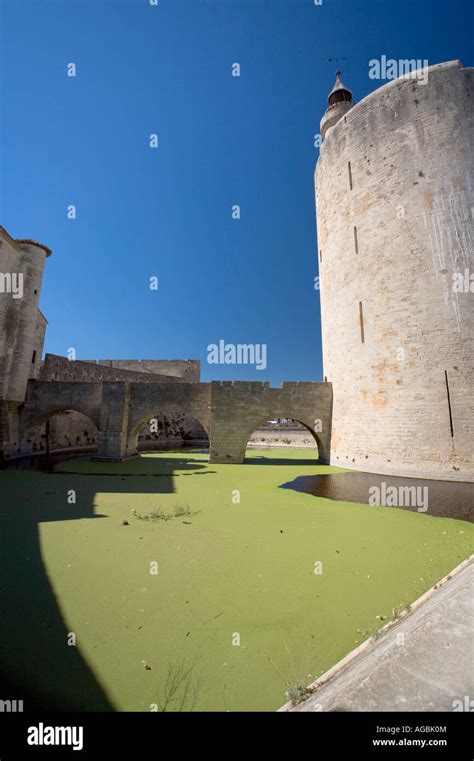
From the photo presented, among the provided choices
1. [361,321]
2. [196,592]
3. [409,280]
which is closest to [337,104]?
[409,280]

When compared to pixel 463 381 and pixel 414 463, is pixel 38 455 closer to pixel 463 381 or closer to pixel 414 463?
pixel 414 463

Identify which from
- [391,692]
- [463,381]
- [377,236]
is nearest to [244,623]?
[391,692]

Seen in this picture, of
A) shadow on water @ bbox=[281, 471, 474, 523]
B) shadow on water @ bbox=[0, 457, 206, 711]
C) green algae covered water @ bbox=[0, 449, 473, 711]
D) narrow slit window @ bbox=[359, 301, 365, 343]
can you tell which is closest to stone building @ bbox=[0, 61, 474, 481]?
narrow slit window @ bbox=[359, 301, 365, 343]

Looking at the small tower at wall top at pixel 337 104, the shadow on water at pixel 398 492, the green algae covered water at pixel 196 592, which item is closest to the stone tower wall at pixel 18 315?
→ the green algae covered water at pixel 196 592

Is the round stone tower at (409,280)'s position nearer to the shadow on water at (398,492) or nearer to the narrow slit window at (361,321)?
the narrow slit window at (361,321)

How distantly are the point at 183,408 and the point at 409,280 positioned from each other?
43.1 feet

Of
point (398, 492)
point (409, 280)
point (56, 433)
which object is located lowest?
point (398, 492)

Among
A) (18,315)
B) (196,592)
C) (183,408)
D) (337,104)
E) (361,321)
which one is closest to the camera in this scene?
(196,592)

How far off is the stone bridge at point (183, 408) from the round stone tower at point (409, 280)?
188 cm

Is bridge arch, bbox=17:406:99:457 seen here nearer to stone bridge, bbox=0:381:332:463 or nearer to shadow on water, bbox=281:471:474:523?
stone bridge, bbox=0:381:332:463

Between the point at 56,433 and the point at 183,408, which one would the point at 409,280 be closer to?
the point at 183,408

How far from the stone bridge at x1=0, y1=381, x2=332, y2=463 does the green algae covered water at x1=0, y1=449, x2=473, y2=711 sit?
9.55 meters

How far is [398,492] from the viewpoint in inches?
421

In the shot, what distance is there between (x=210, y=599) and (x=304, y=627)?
120 centimetres
